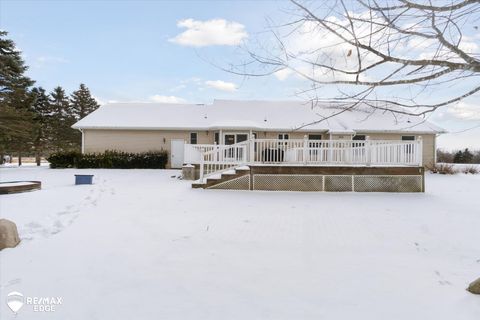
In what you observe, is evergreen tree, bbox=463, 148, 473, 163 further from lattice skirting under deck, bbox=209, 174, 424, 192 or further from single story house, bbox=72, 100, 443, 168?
lattice skirting under deck, bbox=209, 174, 424, 192

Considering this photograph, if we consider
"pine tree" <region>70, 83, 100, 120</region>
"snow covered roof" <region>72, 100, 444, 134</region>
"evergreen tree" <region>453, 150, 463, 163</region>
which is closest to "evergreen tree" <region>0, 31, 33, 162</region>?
"snow covered roof" <region>72, 100, 444, 134</region>

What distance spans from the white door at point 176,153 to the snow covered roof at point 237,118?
102 centimetres

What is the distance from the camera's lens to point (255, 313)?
2.71 m

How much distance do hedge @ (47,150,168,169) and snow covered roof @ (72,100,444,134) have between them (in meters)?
1.87

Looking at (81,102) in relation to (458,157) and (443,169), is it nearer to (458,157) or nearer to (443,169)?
(443,169)

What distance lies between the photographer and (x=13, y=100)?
73.5 feet

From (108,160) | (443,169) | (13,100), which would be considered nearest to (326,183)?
(443,169)

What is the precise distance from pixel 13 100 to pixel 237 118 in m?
16.5

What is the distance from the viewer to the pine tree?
1329 inches

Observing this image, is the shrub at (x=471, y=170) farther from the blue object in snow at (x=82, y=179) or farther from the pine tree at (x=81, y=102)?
the pine tree at (x=81, y=102)

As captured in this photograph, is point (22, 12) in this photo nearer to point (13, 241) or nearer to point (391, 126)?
point (13, 241)

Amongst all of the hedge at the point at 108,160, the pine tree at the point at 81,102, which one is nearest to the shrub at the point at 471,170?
the hedge at the point at 108,160

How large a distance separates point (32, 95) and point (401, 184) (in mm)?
29252

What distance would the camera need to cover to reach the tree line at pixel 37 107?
22.2m
